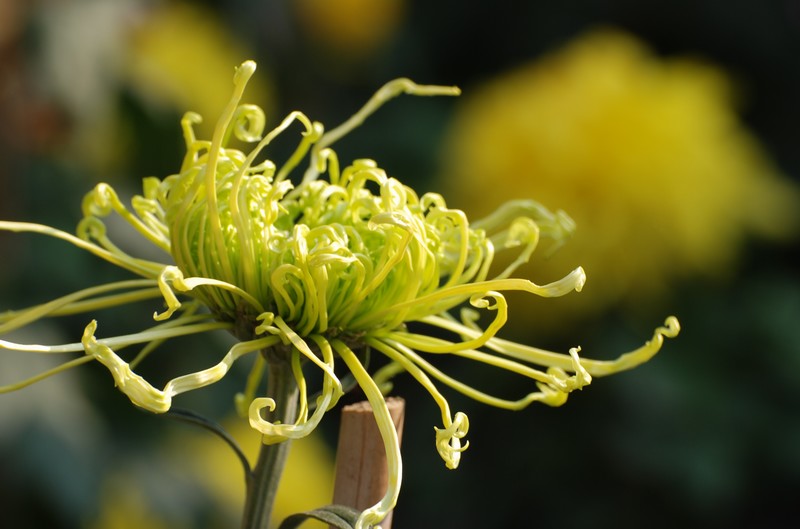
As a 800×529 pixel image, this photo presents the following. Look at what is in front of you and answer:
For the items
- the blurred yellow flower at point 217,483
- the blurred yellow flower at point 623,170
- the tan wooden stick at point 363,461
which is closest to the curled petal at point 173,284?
the tan wooden stick at point 363,461

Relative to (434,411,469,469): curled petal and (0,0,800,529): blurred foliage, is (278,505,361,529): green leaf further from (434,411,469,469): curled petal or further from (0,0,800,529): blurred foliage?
(0,0,800,529): blurred foliage

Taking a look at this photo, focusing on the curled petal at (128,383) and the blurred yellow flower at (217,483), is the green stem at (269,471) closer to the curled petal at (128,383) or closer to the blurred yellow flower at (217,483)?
the curled petal at (128,383)

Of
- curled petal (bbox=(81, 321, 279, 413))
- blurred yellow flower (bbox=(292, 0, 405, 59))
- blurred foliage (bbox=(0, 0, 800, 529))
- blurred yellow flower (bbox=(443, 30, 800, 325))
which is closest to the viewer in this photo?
curled petal (bbox=(81, 321, 279, 413))

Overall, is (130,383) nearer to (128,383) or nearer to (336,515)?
(128,383)

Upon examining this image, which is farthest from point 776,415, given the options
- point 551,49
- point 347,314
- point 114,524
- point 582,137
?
point 347,314

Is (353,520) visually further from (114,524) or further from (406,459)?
(406,459)

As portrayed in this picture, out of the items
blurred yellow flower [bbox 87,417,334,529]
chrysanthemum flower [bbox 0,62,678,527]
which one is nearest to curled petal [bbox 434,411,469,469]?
chrysanthemum flower [bbox 0,62,678,527]
